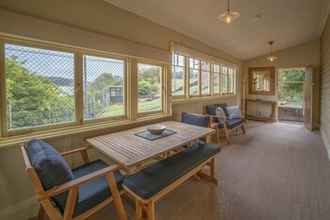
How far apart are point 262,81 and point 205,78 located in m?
3.35

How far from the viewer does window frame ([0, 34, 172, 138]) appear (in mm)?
1667

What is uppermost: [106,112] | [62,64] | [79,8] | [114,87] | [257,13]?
[257,13]

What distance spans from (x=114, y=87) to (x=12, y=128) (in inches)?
50.1

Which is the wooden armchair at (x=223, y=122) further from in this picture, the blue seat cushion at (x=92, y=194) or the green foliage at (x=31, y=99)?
the green foliage at (x=31, y=99)

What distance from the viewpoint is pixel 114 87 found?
262 cm

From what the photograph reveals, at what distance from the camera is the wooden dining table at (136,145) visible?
151cm

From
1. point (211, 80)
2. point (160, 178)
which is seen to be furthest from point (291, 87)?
point (160, 178)

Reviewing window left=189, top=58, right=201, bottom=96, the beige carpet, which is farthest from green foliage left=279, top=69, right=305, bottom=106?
window left=189, top=58, right=201, bottom=96

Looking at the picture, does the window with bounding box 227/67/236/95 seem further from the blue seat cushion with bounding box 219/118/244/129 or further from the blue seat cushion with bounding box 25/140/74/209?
the blue seat cushion with bounding box 25/140/74/209

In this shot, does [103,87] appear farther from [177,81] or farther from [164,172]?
[177,81]

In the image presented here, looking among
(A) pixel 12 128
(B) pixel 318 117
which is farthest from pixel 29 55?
(B) pixel 318 117

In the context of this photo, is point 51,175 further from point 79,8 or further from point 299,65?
point 299,65

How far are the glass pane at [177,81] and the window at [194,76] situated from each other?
330 millimetres

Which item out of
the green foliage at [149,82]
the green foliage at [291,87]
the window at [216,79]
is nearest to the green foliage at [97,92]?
the green foliage at [149,82]
